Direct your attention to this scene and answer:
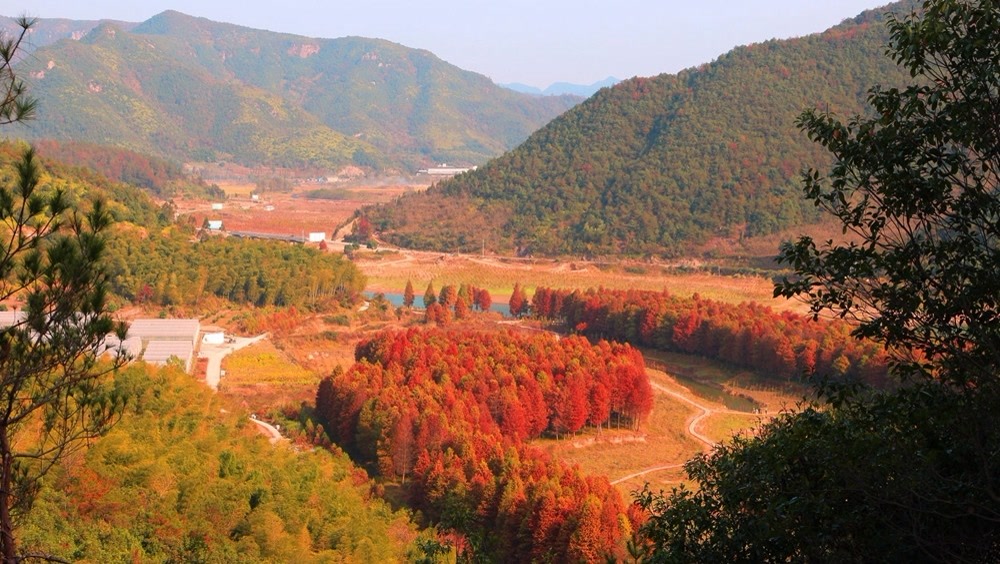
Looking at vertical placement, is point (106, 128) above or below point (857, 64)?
below

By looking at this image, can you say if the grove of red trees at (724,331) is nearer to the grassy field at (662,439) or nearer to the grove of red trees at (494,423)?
the grassy field at (662,439)

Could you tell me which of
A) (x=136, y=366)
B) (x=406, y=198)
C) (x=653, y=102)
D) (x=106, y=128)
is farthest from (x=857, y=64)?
(x=106, y=128)

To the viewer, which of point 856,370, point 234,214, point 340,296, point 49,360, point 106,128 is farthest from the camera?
point 106,128

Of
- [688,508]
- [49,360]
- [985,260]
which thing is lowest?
[688,508]

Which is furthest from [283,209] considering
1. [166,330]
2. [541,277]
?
[166,330]

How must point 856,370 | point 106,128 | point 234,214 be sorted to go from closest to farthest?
point 856,370 < point 234,214 < point 106,128

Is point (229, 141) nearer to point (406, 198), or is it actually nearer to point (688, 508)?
point (406, 198)

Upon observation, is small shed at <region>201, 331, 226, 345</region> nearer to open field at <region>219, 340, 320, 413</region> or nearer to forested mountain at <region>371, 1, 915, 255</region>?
open field at <region>219, 340, 320, 413</region>
